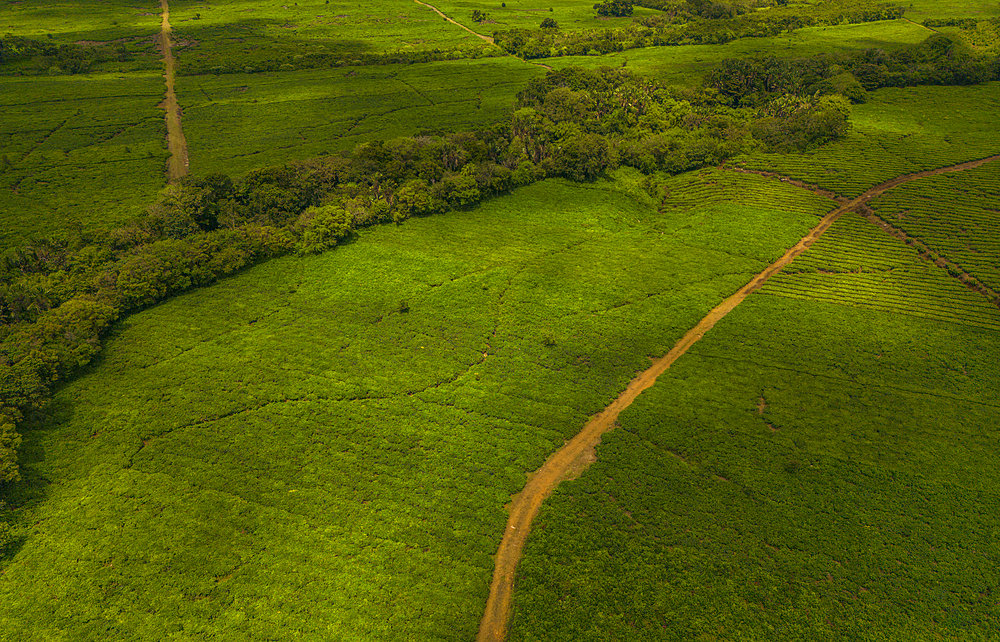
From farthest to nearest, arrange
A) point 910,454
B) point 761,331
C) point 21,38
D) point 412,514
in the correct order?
point 21,38 < point 761,331 < point 910,454 < point 412,514

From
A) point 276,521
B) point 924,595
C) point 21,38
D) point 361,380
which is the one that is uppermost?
point 21,38

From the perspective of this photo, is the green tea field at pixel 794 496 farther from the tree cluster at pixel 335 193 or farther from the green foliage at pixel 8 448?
the tree cluster at pixel 335 193

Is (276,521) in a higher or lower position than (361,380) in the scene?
lower

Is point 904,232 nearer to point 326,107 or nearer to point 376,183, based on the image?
point 376,183

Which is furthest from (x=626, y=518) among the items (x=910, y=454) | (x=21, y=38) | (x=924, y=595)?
(x=21, y=38)

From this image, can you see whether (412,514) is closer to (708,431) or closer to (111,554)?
Result: (111,554)

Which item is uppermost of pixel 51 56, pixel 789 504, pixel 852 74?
pixel 51 56

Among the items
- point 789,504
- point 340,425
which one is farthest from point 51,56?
point 789,504
